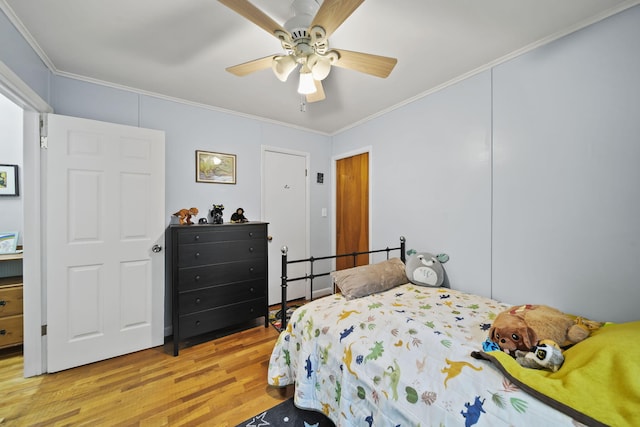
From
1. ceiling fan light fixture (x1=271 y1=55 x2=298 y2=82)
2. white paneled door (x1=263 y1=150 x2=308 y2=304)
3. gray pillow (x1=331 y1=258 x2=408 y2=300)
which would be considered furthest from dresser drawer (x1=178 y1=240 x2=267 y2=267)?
ceiling fan light fixture (x1=271 y1=55 x2=298 y2=82)

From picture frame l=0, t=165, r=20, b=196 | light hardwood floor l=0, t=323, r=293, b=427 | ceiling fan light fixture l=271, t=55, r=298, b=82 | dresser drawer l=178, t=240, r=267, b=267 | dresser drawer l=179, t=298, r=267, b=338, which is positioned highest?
ceiling fan light fixture l=271, t=55, r=298, b=82

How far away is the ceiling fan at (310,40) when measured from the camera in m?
1.10

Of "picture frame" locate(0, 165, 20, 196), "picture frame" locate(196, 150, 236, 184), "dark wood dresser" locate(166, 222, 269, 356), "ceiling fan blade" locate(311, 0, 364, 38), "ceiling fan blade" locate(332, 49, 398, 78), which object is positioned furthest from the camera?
"picture frame" locate(196, 150, 236, 184)

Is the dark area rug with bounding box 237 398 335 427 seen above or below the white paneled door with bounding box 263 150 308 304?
below

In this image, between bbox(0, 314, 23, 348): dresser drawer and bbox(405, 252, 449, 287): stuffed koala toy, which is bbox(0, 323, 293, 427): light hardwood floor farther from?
bbox(405, 252, 449, 287): stuffed koala toy

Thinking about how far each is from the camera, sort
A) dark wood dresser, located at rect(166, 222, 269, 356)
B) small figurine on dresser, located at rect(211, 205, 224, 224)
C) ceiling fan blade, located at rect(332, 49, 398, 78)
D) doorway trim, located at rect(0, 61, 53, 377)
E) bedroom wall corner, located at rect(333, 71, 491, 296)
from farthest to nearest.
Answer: small figurine on dresser, located at rect(211, 205, 224, 224)
dark wood dresser, located at rect(166, 222, 269, 356)
bedroom wall corner, located at rect(333, 71, 491, 296)
doorway trim, located at rect(0, 61, 53, 377)
ceiling fan blade, located at rect(332, 49, 398, 78)

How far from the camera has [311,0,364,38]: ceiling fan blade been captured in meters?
1.04

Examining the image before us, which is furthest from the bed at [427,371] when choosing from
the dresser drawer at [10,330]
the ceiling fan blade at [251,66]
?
the dresser drawer at [10,330]

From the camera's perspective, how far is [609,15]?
1457 millimetres

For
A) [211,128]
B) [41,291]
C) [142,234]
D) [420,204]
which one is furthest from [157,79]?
[420,204]

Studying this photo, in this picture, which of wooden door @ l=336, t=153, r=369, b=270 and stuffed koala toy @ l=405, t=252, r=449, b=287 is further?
wooden door @ l=336, t=153, r=369, b=270

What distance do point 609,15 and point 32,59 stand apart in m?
3.79

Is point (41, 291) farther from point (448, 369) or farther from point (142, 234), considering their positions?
point (448, 369)

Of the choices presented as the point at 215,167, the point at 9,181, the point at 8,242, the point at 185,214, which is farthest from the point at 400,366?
the point at 9,181
